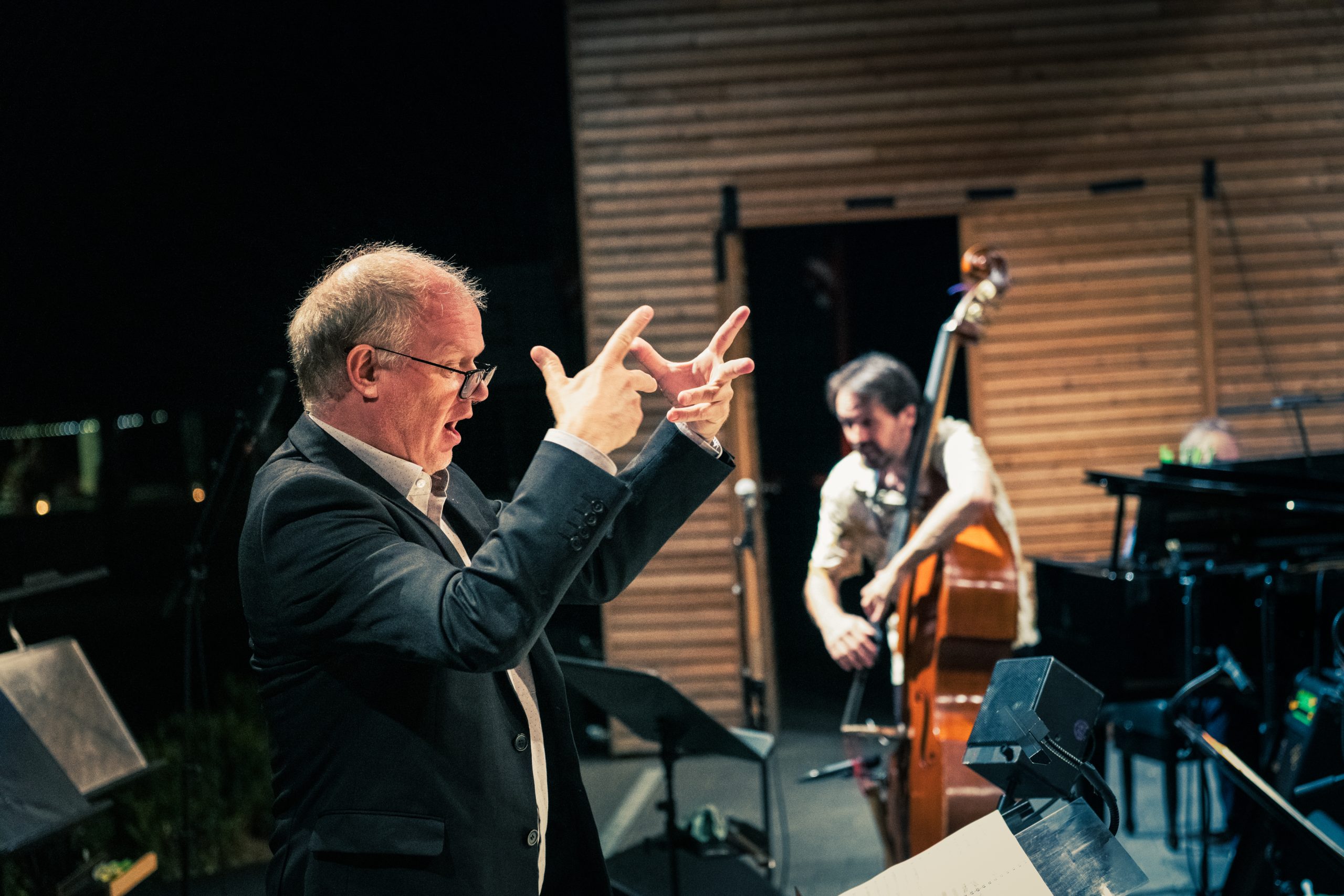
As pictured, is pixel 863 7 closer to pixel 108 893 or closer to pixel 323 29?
pixel 323 29

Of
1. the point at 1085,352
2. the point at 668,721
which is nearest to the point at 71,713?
the point at 668,721

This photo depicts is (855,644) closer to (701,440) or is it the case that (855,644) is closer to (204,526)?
(701,440)

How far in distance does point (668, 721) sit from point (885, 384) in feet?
3.94

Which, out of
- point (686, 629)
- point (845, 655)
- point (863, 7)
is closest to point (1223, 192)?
point (863, 7)

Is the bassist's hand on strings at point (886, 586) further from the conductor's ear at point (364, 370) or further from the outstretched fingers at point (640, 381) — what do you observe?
the conductor's ear at point (364, 370)

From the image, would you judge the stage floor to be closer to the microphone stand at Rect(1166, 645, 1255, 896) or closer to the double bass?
the microphone stand at Rect(1166, 645, 1255, 896)

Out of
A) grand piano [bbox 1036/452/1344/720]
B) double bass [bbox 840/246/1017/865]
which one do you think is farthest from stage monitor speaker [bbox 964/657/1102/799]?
grand piano [bbox 1036/452/1344/720]

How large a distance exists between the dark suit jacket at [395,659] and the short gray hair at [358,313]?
0.34 feet

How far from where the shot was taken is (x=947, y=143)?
6.03 meters

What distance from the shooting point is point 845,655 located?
9.35 ft

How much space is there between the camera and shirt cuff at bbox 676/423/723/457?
60.1 inches

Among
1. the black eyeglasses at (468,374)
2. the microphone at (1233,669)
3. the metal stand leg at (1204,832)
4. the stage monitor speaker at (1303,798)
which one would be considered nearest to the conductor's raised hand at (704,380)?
the black eyeglasses at (468,374)

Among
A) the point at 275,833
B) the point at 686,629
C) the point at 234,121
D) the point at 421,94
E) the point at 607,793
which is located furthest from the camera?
the point at 686,629

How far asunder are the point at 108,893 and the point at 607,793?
2.58 meters
